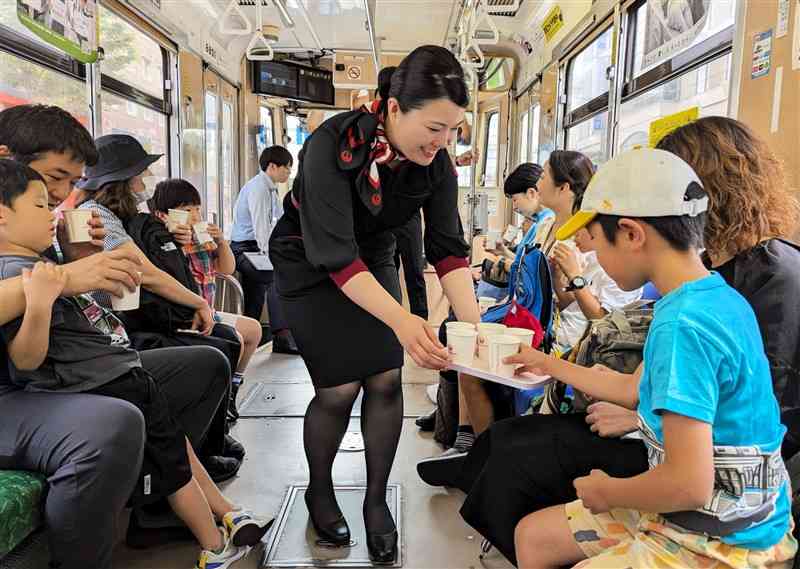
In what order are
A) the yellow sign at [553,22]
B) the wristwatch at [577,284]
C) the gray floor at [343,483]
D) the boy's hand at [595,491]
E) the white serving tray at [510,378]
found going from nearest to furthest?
the boy's hand at [595,491] < the white serving tray at [510,378] < the gray floor at [343,483] < the wristwatch at [577,284] < the yellow sign at [553,22]

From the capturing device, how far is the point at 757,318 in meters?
1.22

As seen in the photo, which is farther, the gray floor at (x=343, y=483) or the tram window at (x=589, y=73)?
the tram window at (x=589, y=73)

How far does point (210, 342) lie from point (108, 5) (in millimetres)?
2399

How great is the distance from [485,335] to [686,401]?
0.70 meters

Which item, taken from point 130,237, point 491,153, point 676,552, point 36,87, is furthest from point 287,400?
point 491,153

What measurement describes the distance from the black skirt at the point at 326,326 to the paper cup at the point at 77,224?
53 cm

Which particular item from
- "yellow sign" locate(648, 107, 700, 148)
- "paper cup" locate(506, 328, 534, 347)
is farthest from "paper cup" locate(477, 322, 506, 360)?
"yellow sign" locate(648, 107, 700, 148)

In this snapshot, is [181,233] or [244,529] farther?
[181,233]

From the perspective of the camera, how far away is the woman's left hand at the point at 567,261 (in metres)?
A: 2.21

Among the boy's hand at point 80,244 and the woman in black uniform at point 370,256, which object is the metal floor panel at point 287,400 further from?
the boy's hand at point 80,244

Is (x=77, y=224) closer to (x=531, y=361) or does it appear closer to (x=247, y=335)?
(x=531, y=361)

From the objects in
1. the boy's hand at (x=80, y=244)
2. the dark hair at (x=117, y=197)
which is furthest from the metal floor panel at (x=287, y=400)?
the boy's hand at (x=80, y=244)

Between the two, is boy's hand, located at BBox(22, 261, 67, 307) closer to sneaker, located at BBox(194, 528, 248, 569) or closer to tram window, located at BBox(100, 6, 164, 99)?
sneaker, located at BBox(194, 528, 248, 569)

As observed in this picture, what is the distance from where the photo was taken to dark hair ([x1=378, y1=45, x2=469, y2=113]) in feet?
5.06
